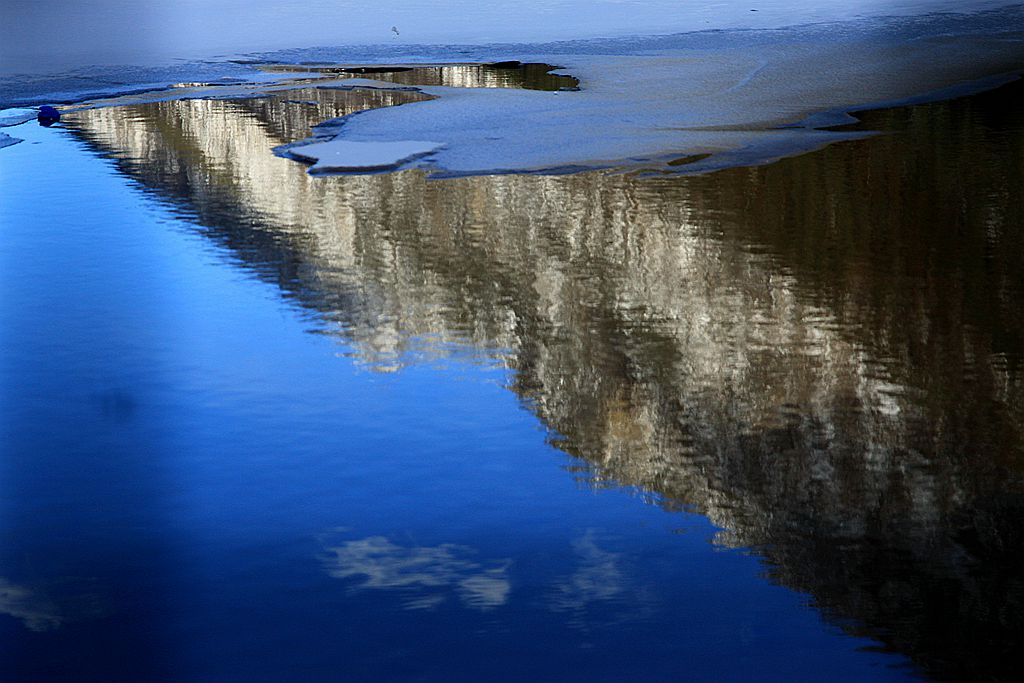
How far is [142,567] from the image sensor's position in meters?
2.74

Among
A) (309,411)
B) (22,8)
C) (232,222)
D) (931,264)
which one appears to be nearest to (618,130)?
(232,222)

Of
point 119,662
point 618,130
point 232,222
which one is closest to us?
point 119,662

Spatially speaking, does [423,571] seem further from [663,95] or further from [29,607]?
[663,95]

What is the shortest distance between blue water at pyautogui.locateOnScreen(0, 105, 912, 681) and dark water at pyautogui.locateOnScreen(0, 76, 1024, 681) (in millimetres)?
10

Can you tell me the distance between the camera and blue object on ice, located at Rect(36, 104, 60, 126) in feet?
31.6

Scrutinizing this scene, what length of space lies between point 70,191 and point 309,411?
3864 millimetres

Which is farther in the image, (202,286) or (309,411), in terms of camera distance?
(202,286)

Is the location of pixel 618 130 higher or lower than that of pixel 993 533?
higher

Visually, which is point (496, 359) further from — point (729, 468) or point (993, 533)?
point (993, 533)

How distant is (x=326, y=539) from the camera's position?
2824 mm

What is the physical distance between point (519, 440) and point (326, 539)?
721 mm

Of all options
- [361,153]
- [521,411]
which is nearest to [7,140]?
[361,153]

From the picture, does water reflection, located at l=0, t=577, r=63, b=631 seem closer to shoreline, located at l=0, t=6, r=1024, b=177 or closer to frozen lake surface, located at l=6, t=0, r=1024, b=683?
frozen lake surface, located at l=6, t=0, r=1024, b=683

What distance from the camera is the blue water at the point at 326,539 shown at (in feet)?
7.79
